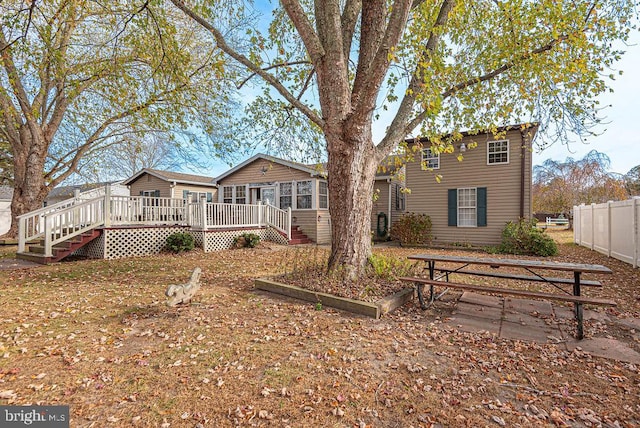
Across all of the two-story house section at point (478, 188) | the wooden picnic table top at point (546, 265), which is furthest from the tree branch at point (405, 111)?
the two-story house section at point (478, 188)

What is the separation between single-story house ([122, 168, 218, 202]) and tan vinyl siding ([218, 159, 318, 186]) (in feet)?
7.13

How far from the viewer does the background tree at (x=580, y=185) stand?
20.9 metres

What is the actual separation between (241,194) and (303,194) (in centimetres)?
387

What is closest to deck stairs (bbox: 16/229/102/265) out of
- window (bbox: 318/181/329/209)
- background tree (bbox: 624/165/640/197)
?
window (bbox: 318/181/329/209)

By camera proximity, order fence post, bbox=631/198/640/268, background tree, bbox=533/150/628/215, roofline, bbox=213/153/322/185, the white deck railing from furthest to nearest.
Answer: background tree, bbox=533/150/628/215
roofline, bbox=213/153/322/185
the white deck railing
fence post, bbox=631/198/640/268

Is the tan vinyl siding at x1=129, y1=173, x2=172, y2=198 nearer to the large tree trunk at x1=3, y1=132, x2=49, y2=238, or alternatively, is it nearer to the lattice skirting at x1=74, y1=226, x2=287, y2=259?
the large tree trunk at x1=3, y1=132, x2=49, y2=238

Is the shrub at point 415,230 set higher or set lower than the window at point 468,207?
lower

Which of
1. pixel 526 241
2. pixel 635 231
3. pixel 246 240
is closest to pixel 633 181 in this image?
pixel 526 241

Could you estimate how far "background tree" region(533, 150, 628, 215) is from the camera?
20859 millimetres

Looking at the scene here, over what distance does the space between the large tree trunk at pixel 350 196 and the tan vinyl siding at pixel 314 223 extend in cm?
848

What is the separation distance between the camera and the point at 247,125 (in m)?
8.03

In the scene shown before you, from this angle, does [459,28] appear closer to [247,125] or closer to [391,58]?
[391,58]

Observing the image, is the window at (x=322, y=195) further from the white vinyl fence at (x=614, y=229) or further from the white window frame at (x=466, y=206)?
the white vinyl fence at (x=614, y=229)

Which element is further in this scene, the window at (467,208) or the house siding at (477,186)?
the window at (467,208)
